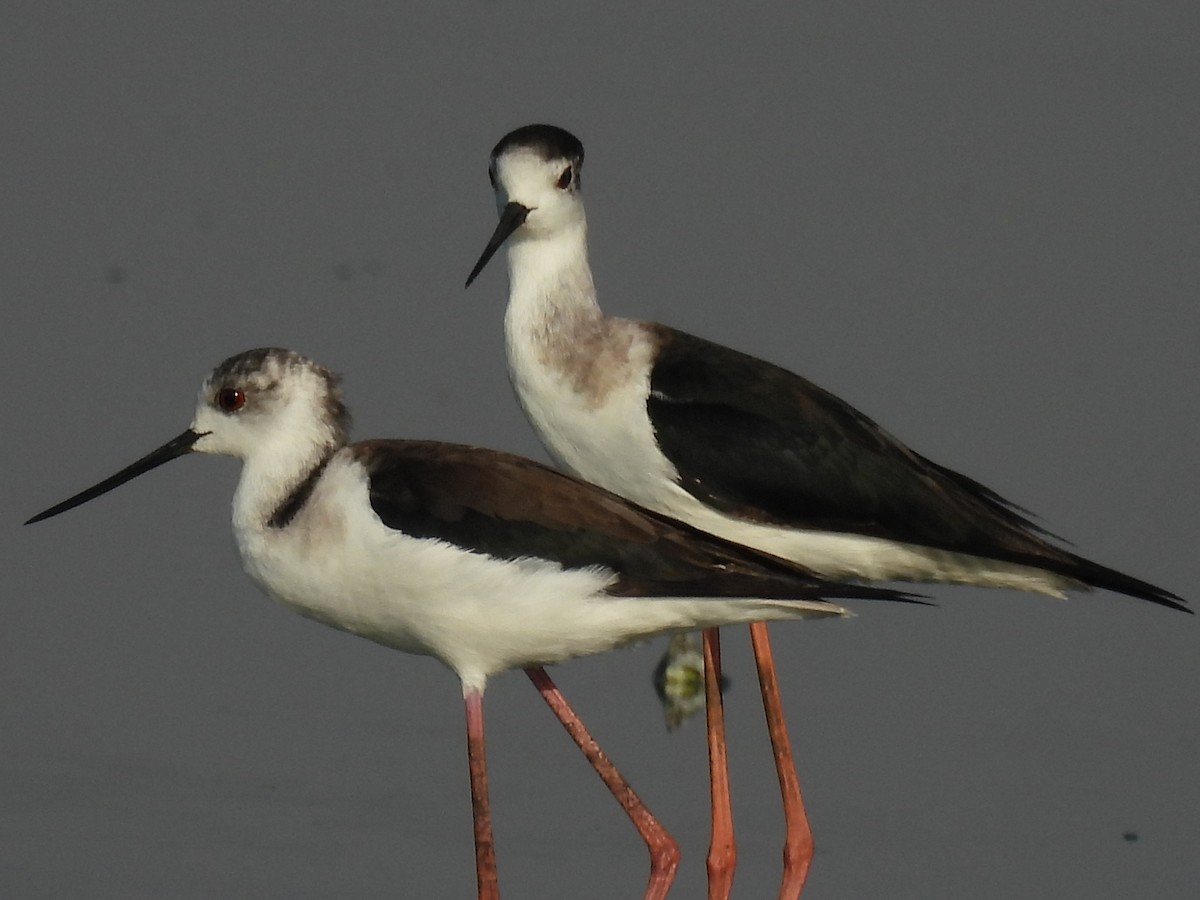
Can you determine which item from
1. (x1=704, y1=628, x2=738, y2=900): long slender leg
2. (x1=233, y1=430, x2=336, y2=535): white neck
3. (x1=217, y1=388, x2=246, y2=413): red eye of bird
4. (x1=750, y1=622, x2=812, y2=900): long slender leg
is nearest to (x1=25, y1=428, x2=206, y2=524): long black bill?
(x1=217, y1=388, x2=246, y2=413): red eye of bird

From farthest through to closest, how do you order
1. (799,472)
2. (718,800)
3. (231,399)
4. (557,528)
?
(718,800) → (799,472) → (231,399) → (557,528)

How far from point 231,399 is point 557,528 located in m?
1.13

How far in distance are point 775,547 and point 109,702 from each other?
256cm

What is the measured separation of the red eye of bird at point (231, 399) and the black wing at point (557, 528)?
0.48m

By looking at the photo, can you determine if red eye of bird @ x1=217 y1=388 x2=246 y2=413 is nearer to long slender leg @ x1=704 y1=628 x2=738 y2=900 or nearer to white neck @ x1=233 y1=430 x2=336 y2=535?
white neck @ x1=233 y1=430 x2=336 y2=535

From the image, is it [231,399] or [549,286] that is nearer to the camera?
[231,399]

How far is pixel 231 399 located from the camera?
358 inches

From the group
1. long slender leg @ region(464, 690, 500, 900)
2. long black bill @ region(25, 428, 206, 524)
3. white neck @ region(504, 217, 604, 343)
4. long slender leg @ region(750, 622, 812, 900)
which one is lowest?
long slender leg @ region(464, 690, 500, 900)

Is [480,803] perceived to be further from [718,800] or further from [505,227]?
[505,227]

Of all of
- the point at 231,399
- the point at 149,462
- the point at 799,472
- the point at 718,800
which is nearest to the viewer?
the point at 231,399

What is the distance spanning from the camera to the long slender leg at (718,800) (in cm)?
979

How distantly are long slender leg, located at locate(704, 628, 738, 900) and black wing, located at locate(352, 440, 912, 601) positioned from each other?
1139mm

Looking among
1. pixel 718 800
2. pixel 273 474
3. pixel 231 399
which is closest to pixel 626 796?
pixel 718 800

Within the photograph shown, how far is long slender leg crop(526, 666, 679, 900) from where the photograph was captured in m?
9.04
